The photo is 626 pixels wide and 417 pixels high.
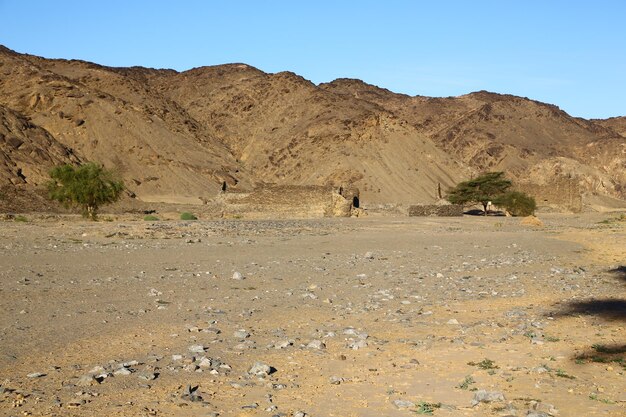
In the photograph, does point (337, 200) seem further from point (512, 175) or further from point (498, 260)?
point (512, 175)

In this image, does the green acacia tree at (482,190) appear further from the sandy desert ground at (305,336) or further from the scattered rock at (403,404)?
the scattered rock at (403,404)

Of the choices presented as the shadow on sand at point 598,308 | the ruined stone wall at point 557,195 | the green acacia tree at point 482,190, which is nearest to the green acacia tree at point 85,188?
the green acacia tree at point 482,190

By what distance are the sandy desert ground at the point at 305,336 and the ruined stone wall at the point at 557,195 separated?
4859cm

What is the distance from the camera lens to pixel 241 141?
9556cm

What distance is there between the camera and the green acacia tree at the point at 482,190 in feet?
204

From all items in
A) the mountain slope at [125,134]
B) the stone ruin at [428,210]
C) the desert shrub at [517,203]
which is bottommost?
the stone ruin at [428,210]

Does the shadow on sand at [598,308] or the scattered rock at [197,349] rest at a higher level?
the shadow on sand at [598,308]

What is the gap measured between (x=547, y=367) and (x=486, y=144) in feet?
361

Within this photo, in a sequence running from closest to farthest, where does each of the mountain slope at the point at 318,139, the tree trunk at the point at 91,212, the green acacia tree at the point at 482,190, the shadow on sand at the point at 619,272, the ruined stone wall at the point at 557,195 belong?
1. the shadow on sand at the point at 619,272
2. the tree trunk at the point at 91,212
3. the green acacia tree at the point at 482,190
4. the ruined stone wall at the point at 557,195
5. the mountain slope at the point at 318,139

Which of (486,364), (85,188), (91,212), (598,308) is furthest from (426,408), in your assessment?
(85,188)

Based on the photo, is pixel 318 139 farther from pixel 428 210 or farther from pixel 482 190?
pixel 428 210

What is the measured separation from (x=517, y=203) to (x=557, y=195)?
31.3 ft

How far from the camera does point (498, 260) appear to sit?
64.7 ft

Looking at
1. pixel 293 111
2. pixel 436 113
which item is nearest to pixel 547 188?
pixel 293 111
